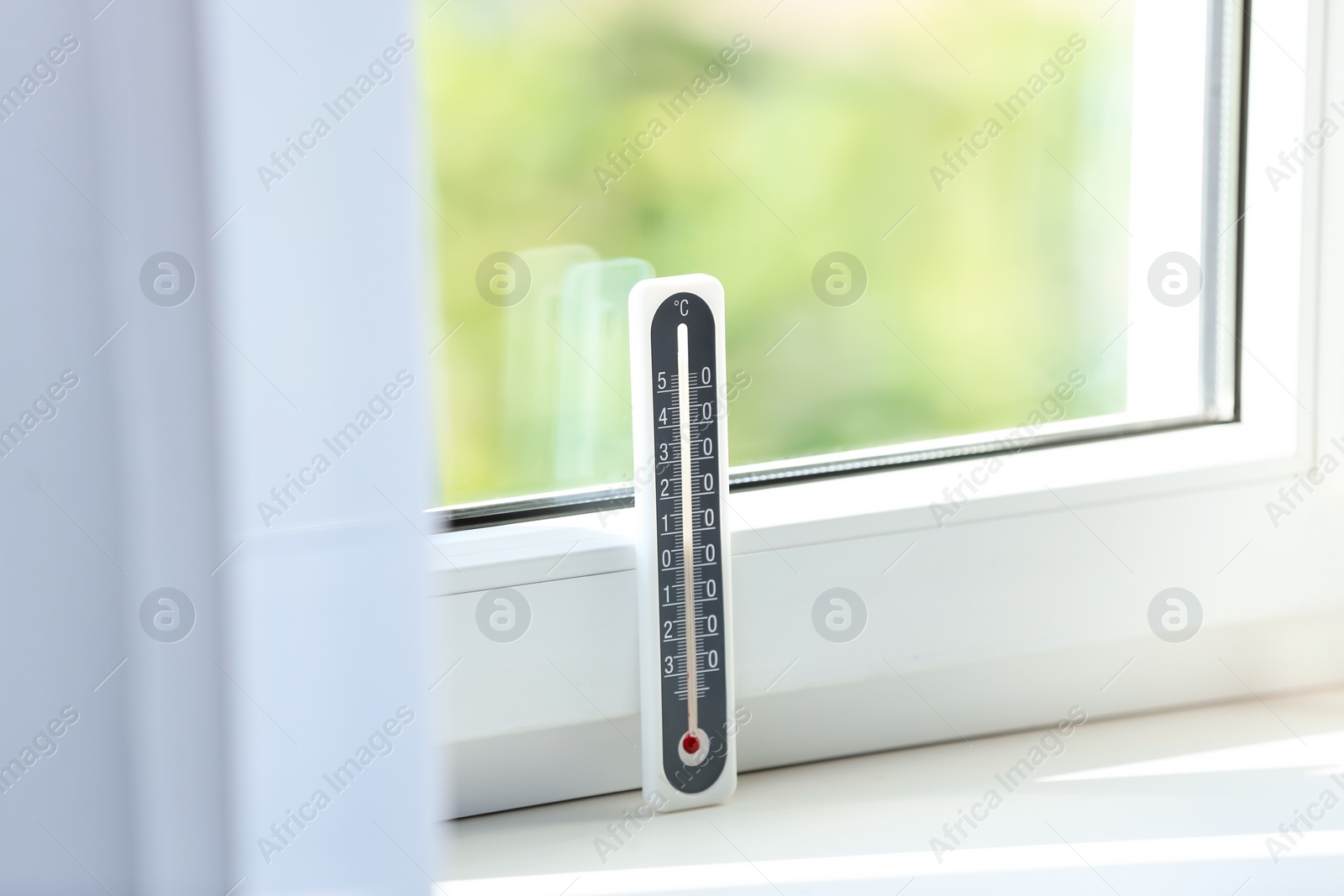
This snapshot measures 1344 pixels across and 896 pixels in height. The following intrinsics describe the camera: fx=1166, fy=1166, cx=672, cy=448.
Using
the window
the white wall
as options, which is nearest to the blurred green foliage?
the window

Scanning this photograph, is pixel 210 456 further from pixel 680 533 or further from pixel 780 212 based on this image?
pixel 780 212

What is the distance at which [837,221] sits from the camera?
2.42ft

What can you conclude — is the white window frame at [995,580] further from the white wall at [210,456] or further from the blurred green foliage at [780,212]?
the white wall at [210,456]

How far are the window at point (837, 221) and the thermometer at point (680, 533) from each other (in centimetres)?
5

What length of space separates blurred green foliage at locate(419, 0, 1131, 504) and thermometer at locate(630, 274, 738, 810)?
52 millimetres

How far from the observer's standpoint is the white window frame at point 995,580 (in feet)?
2.22

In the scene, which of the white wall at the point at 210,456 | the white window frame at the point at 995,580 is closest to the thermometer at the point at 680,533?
the white window frame at the point at 995,580

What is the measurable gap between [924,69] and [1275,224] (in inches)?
10.6

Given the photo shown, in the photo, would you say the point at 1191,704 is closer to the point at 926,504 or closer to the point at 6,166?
the point at 926,504

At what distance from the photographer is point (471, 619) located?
654 millimetres

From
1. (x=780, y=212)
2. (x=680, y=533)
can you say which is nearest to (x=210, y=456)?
(x=680, y=533)

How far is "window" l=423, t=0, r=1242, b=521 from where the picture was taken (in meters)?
0.67

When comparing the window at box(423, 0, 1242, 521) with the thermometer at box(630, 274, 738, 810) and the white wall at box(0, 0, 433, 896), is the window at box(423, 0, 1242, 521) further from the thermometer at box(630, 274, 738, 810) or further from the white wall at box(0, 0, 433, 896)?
the white wall at box(0, 0, 433, 896)

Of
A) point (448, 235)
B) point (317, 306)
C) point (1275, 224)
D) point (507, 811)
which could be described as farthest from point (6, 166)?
point (1275, 224)
